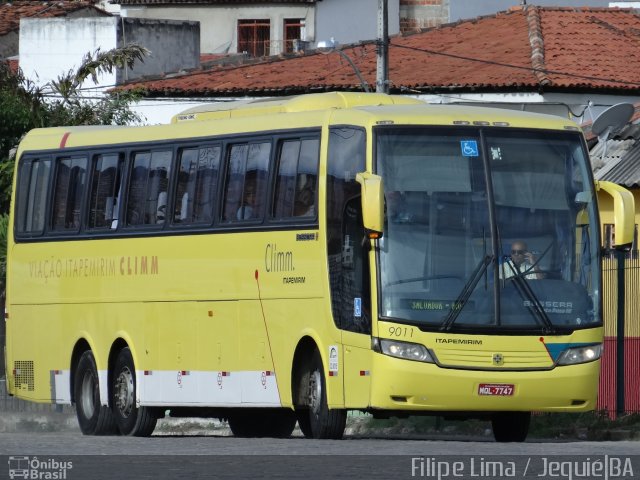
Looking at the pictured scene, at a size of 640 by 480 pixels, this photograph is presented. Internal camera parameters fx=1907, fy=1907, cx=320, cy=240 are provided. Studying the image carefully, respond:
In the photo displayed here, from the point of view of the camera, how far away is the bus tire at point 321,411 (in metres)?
18.3

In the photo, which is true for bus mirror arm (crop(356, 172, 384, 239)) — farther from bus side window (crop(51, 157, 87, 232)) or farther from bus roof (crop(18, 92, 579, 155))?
bus side window (crop(51, 157, 87, 232))

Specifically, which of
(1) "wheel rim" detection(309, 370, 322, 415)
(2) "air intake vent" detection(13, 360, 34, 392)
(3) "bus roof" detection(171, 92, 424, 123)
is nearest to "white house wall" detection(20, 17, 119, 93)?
(2) "air intake vent" detection(13, 360, 34, 392)

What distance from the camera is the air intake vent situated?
78.7 ft

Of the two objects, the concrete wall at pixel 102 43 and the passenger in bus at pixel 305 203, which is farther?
the concrete wall at pixel 102 43

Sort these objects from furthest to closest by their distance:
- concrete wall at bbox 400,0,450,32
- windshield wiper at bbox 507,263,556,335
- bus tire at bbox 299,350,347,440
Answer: concrete wall at bbox 400,0,450,32 < bus tire at bbox 299,350,347,440 < windshield wiper at bbox 507,263,556,335

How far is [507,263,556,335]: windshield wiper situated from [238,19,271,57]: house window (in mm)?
38175

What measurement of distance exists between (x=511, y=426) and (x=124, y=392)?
4.96 meters

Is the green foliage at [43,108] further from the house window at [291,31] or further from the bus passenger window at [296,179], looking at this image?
the house window at [291,31]

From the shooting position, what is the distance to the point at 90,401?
2270cm

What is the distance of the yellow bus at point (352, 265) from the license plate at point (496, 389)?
18mm

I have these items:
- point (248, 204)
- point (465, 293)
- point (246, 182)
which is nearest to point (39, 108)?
→ point (246, 182)
